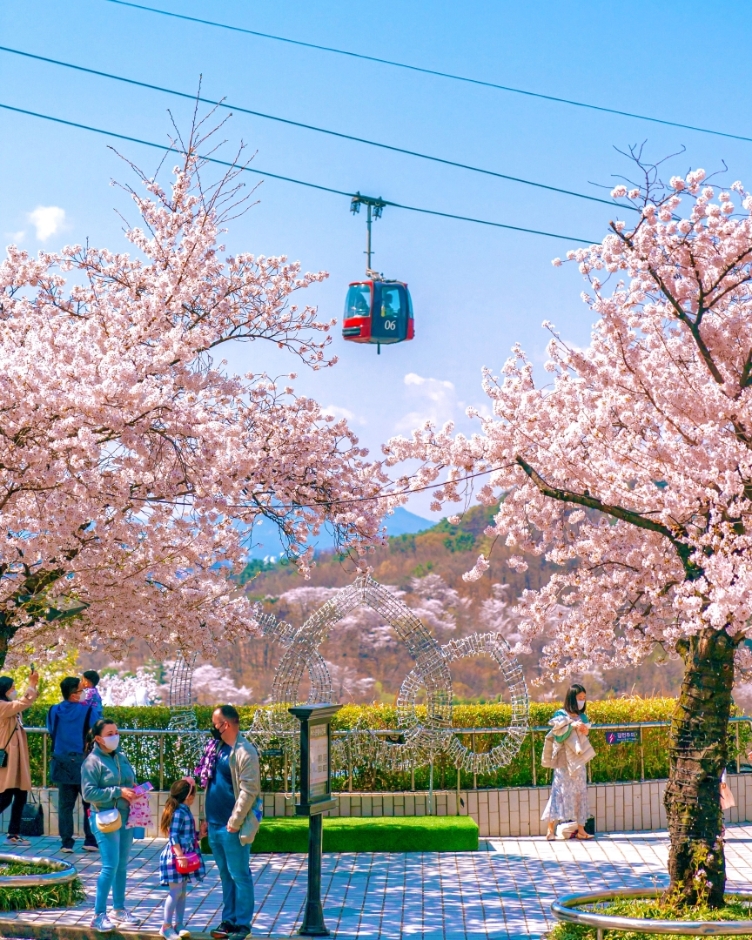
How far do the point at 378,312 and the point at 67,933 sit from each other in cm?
1160

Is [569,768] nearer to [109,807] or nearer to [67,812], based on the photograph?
[67,812]

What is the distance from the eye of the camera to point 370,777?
12.7 m

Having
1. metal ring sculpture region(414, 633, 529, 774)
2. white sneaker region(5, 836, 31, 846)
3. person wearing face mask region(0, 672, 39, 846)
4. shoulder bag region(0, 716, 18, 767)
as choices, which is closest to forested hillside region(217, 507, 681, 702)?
metal ring sculpture region(414, 633, 529, 774)

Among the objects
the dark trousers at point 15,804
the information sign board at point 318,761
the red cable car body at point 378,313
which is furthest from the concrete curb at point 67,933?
the red cable car body at point 378,313

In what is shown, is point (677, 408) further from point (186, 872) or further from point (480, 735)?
point (480, 735)

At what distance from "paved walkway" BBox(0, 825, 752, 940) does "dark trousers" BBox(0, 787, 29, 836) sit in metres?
0.33

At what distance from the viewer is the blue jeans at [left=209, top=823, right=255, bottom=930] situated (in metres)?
8.09

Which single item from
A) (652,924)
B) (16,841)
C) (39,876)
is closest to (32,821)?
(16,841)

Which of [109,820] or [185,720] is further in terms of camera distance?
[185,720]

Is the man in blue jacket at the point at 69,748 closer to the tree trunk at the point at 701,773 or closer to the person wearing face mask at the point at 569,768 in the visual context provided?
the person wearing face mask at the point at 569,768

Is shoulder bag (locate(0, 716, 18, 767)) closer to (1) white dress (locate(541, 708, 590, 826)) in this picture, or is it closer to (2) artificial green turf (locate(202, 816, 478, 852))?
(2) artificial green turf (locate(202, 816, 478, 852))

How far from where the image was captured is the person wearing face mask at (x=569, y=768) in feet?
39.3

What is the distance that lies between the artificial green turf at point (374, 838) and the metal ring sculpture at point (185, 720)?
4.95 ft

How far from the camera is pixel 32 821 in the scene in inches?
484
